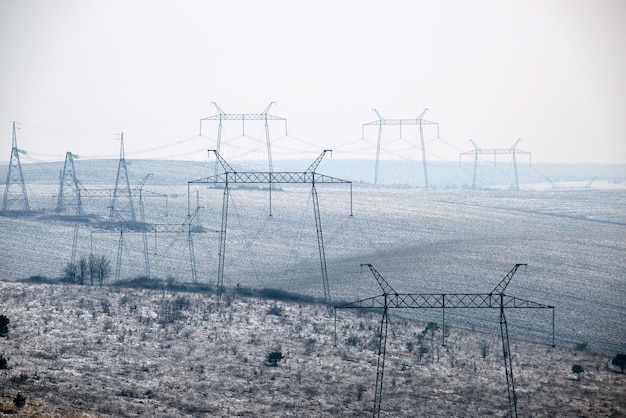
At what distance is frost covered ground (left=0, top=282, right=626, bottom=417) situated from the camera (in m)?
52.6

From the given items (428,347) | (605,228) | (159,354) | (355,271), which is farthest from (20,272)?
(605,228)

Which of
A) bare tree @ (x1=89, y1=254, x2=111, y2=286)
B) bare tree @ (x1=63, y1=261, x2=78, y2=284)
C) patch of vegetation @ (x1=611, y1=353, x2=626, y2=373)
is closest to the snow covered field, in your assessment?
bare tree @ (x1=89, y1=254, x2=111, y2=286)

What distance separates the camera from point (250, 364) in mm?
61719

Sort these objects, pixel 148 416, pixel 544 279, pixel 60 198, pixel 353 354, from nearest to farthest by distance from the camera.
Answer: pixel 148 416, pixel 353 354, pixel 544 279, pixel 60 198

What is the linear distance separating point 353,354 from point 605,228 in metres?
90.6

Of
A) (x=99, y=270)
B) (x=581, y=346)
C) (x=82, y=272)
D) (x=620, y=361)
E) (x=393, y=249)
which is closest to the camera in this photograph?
(x=620, y=361)

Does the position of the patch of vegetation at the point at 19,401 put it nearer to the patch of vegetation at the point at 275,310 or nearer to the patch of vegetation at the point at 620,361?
the patch of vegetation at the point at 275,310

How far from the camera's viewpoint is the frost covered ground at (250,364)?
52.6 meters

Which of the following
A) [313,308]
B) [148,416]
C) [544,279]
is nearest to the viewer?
[148,416]

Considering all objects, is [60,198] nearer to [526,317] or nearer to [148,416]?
[526,317]

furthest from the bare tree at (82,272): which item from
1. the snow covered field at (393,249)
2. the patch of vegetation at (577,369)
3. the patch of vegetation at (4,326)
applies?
the patch of vegetation at (577,369)

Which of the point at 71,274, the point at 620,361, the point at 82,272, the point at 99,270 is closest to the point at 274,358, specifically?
the point at 620,361

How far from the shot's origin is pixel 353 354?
65562 millimetres

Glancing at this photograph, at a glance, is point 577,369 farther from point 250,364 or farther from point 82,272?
point 82,272
